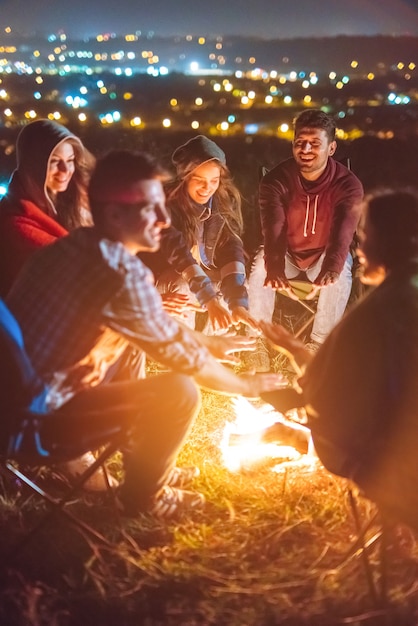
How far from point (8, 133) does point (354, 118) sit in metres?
16.4

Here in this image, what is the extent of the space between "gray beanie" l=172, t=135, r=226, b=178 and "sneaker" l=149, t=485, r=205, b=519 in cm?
240

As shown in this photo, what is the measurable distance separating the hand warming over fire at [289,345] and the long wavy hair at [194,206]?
2.12m

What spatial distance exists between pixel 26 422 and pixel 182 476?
1305 millimetres

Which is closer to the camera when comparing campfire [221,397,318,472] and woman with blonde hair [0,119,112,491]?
woman with blonde hair [0,119,112,491]

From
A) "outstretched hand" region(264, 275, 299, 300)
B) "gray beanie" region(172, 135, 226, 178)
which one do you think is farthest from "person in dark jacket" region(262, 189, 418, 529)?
"outstretched hand" region(264, 275, 299, 300)

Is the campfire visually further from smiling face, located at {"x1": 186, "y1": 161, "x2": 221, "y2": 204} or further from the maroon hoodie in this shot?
smiling face, located at {"x1": 186, "y1": 161, "x2": 221, "y2": 204}

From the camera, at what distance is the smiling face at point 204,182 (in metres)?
4.90

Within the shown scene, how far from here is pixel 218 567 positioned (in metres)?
3.17

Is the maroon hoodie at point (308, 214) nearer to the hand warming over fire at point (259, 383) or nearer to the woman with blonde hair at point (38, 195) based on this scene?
the woman with blonde hair at point (38, 195)

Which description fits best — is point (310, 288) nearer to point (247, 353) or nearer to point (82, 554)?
point (247, 353)

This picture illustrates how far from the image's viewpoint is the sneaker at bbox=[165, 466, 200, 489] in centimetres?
389

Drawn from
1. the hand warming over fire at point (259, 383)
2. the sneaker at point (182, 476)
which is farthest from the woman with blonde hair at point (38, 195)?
the hand warming over fire at point (259, 383)

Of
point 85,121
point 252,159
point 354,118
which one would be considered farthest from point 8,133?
point 354,118

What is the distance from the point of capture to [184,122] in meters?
31.5
